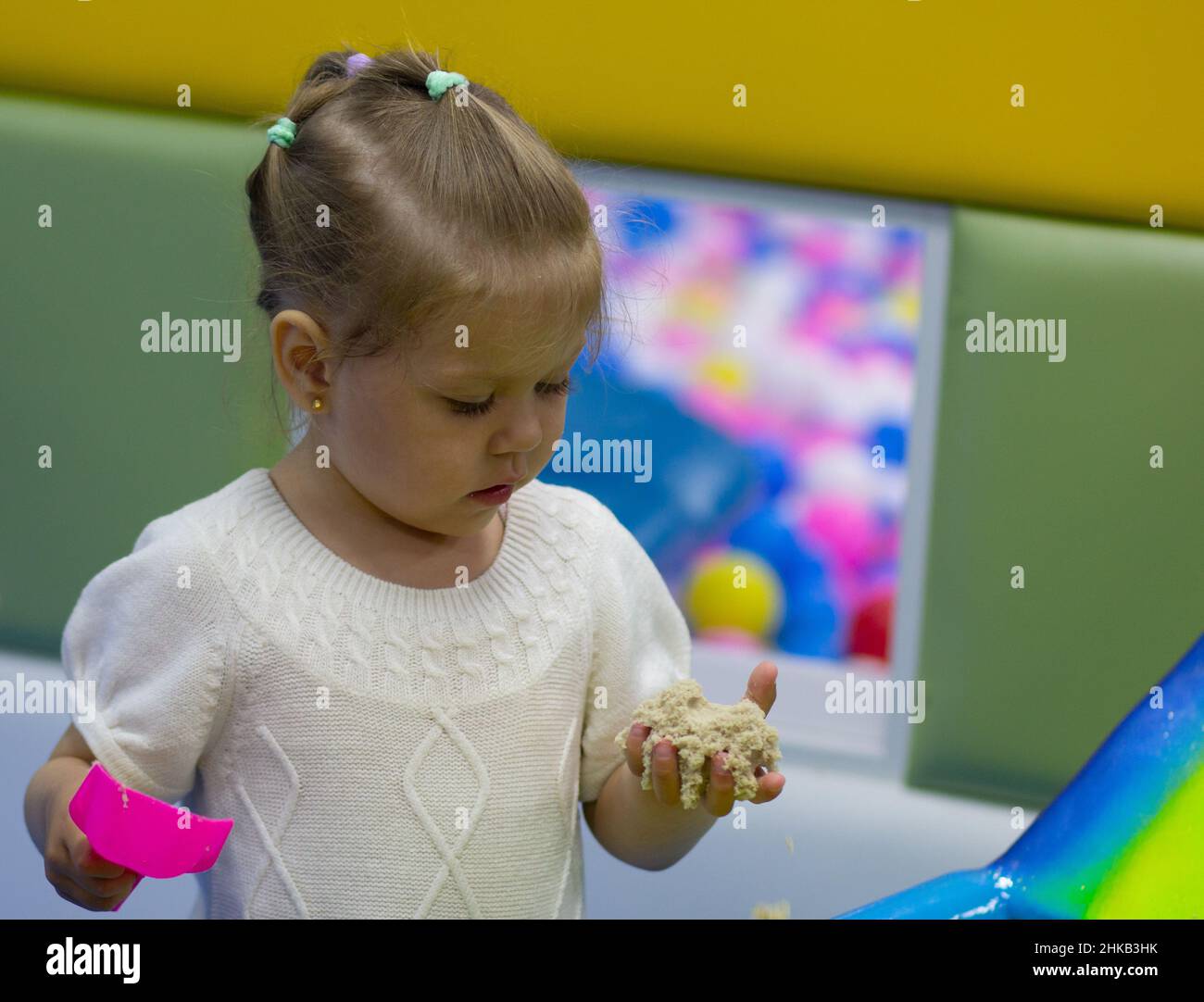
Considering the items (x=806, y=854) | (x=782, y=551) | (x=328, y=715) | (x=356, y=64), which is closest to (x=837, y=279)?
(x=782, y=551)

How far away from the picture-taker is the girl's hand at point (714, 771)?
0.69 metres

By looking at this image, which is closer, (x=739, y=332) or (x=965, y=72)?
(x=965, y=72)

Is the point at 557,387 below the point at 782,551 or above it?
above

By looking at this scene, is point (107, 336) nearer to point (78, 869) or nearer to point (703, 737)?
point (78, 869)

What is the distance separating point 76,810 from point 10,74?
0.66 m

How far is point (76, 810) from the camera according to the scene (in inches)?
27.0

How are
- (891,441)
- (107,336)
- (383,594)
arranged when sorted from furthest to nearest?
(891,441)
(107,336)
(383,594)

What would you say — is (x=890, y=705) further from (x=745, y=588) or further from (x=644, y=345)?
(x=644, y=345)

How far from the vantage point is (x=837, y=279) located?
127cm

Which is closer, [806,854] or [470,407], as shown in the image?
[470,407]

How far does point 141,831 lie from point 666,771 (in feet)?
0.81

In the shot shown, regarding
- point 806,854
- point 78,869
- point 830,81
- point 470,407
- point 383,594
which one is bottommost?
point 806,854

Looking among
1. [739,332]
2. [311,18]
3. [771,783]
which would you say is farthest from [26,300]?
[771,783]

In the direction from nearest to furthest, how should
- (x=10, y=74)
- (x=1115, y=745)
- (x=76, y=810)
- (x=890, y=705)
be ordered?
(x=76, y=810) < (x=1115, y=745) < (x=10, y=74) < (x=890, y=705)
